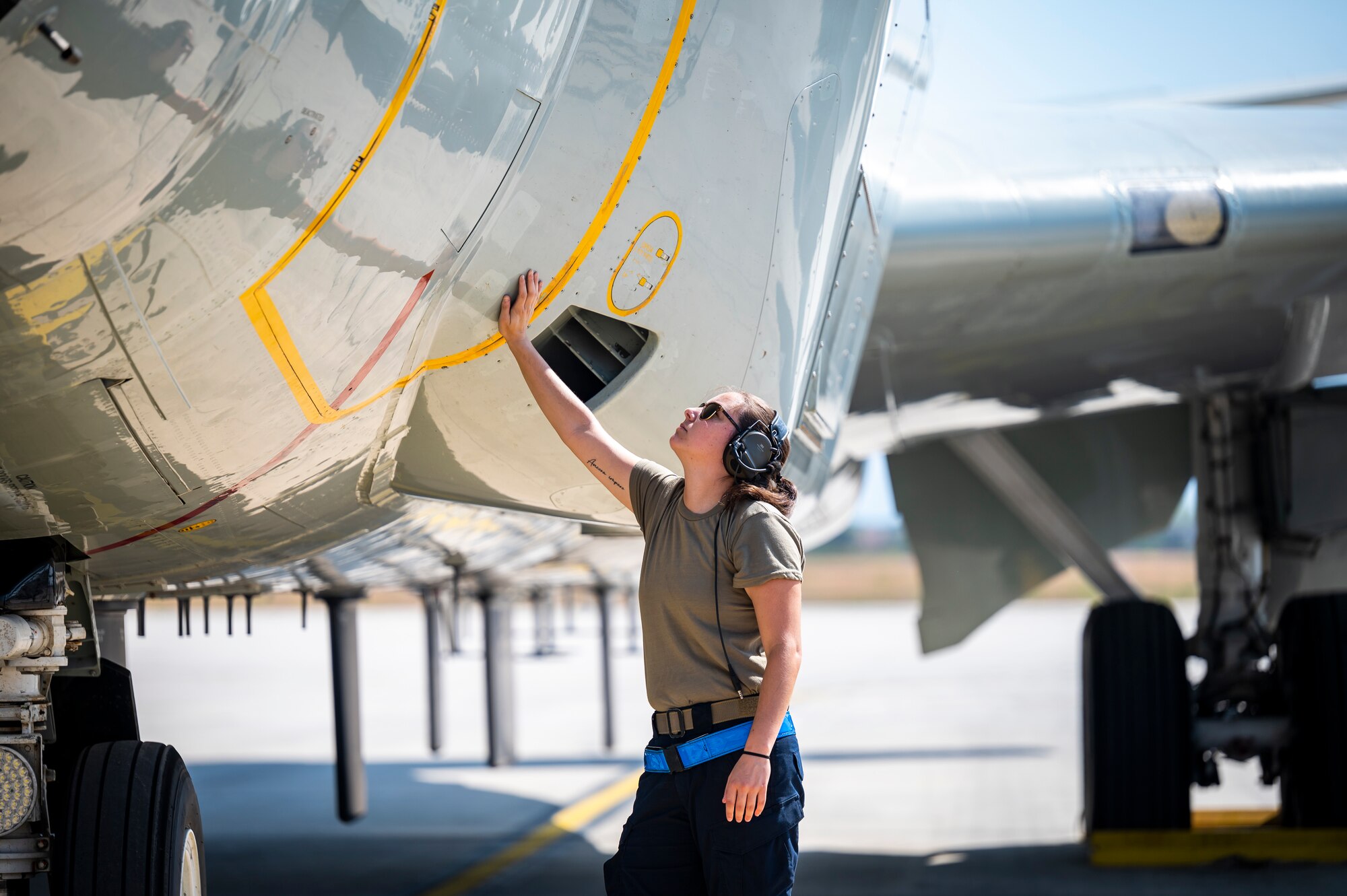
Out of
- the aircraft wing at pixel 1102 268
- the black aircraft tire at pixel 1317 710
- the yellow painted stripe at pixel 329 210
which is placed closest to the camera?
the yellow painted stripe at pixel 329 210

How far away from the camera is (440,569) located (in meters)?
4.34

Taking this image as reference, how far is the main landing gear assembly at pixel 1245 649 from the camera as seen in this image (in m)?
5.61

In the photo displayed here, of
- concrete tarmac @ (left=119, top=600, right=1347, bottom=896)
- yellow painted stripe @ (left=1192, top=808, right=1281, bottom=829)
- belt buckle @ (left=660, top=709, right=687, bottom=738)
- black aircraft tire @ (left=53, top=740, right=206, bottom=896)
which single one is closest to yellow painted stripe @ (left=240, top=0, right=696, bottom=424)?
belt buckle @ (left=660, top=709, right=687, bottom=738)

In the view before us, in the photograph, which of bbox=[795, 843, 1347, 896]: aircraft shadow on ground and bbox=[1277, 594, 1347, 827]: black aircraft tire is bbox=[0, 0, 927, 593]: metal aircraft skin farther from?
bbox=[1277, 594, 1347, 827]: black aircraft tire

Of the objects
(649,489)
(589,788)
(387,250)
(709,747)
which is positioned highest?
(387,250)

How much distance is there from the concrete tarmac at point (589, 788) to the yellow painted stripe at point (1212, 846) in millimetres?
122

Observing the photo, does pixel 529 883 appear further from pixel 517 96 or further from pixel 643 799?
pixel 517 96

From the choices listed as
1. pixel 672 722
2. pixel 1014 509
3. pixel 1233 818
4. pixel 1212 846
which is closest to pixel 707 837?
pixel 672 722

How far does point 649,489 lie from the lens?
2.46 m

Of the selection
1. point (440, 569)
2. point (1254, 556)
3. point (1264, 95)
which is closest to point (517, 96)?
point (440, 569)

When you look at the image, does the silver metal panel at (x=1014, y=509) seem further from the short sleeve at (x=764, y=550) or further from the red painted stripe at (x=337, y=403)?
the red painted stripe at (x=337, y=403)

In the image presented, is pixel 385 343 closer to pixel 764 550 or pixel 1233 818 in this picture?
pixel 764 550

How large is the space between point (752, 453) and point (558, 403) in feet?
1.43

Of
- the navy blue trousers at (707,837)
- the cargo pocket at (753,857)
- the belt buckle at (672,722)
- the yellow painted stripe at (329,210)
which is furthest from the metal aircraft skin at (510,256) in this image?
the cargo pocket at (753,857)
